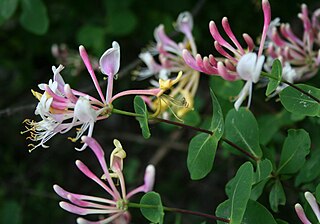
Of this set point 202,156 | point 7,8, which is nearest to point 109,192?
point 202,156

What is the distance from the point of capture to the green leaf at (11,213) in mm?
2158

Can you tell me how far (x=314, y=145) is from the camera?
162 centimetres

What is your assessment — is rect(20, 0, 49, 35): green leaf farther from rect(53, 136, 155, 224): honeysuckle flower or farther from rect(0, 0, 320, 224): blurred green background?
rect(53, 136, 155, 224): honeysuckle flower

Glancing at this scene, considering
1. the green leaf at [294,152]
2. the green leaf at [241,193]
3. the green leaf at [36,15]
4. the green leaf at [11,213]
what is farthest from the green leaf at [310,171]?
the green leaf at [11,213]

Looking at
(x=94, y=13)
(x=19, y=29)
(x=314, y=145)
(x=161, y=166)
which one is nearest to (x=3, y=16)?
(x=94, y=13)

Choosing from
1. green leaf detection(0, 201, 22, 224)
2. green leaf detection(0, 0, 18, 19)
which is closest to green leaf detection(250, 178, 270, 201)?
green leaf detection(0, 0, 18, 19)

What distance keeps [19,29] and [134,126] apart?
742 mm

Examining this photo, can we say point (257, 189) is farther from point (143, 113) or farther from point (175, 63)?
point (175, 63)

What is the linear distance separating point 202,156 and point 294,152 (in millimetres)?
206

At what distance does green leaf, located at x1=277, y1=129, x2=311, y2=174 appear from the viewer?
1199mm

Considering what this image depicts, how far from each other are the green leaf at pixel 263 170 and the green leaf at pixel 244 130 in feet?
0.19

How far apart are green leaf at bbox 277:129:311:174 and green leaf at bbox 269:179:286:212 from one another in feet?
0.12

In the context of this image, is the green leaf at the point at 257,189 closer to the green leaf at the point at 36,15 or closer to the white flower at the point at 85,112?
the white flower at the point at 85,112

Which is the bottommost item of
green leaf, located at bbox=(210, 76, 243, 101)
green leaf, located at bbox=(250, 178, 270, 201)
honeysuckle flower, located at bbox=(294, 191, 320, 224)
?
green leaf, located at bbox=(250, 178, 270, 201)
